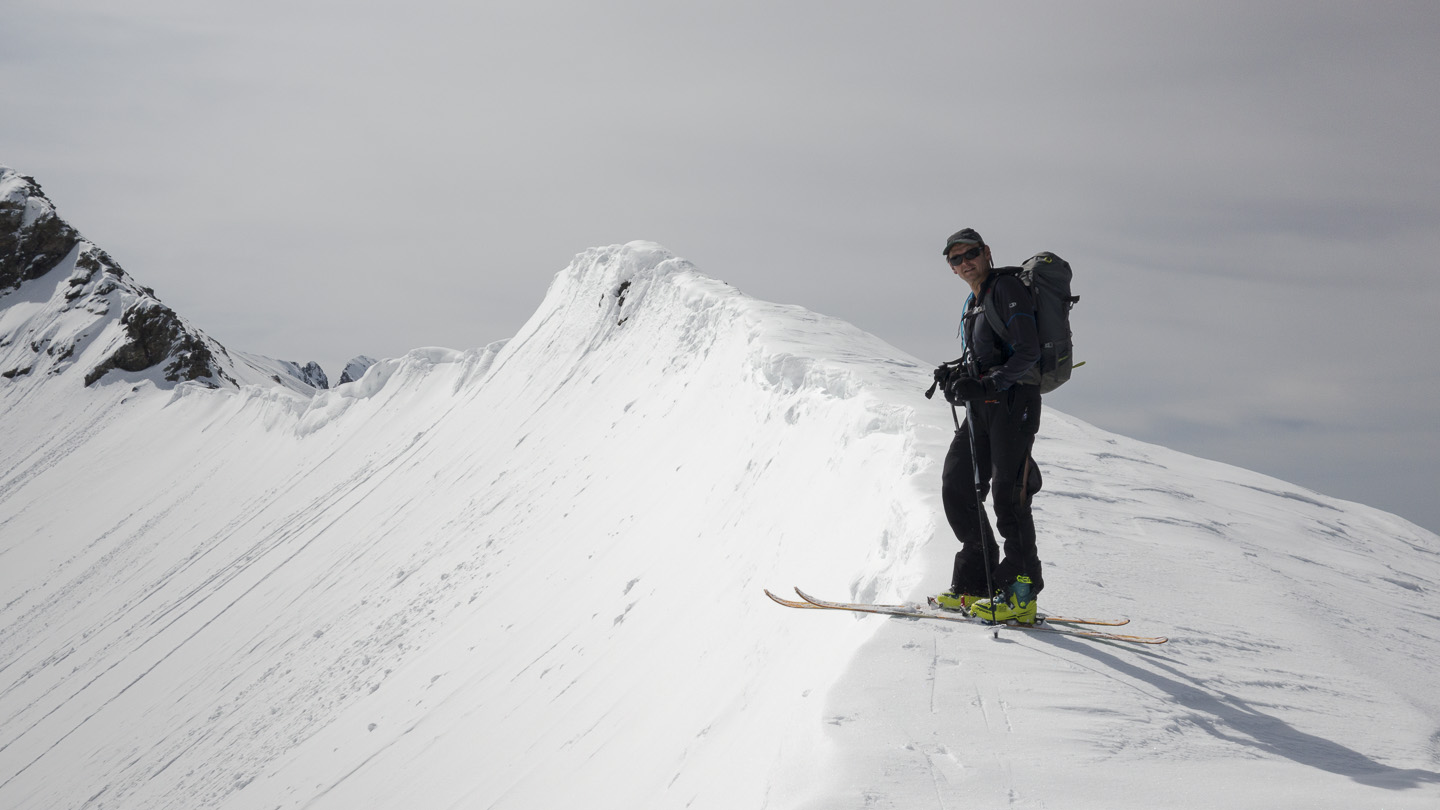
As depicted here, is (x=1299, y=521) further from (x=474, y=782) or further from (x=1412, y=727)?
(x=474, y=782)

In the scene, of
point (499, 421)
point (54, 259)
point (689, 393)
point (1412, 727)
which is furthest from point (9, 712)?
point (54, 259)

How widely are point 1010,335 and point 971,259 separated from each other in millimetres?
589

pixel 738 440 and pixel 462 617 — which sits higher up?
pixel 738 440

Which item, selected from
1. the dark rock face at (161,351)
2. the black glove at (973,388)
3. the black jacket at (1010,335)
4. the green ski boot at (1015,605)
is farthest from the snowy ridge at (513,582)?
the dark rock face at (161,351)

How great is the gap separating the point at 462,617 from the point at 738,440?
20.7ft

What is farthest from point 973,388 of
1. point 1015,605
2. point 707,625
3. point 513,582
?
point 513,582

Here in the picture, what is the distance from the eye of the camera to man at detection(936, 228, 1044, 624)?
16.4ft

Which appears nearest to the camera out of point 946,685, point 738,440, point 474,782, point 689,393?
point 946,685

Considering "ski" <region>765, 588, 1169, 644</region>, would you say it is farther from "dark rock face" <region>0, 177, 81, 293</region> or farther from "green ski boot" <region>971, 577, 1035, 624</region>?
"dark rock face" <region>0, 177, 81, 293</region>

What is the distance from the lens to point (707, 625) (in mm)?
8922

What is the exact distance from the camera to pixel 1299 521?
28.5ft

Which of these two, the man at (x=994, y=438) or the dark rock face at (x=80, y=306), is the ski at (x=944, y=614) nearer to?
the man at (x=994, y=438)

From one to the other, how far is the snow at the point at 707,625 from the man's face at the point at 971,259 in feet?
6.57

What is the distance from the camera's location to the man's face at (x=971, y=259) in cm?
527
